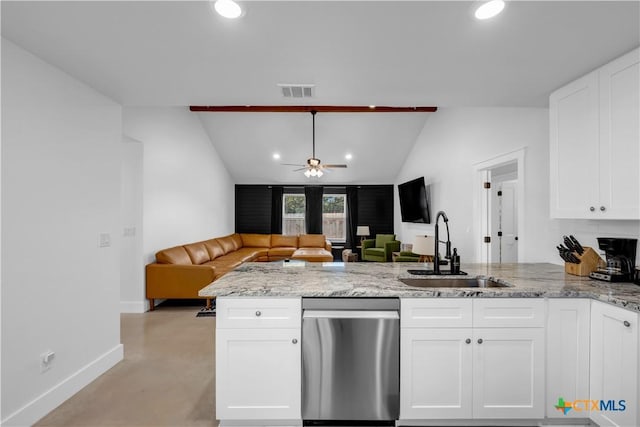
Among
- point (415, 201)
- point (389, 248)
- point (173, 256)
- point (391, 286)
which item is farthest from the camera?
point (389, 248)

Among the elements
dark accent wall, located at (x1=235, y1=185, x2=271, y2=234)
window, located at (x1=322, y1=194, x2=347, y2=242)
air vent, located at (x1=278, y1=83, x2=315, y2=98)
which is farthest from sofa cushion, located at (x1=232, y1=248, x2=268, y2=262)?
air vent, located at (x1=278, y1=83, x2=315, y2=98)

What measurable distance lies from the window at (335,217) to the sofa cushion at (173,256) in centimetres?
487

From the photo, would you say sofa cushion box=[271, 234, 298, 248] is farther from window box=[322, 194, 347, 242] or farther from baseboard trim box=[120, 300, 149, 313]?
baseboard trim box=[120, 300, 149, 313]

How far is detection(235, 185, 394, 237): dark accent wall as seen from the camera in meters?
8.92

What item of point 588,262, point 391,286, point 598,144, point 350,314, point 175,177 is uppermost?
point 175,177

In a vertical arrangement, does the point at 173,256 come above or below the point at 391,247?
above

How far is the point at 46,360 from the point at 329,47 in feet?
8.60

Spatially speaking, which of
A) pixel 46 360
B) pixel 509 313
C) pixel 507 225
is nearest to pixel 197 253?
pixel 46 360

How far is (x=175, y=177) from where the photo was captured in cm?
516

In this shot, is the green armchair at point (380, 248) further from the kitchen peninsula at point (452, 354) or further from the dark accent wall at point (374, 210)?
the kitchen peninsula at point (452, 354)

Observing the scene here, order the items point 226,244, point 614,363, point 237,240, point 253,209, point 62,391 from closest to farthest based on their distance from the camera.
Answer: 1. point 614,363
2. point 62,391
3. point 226,244
4. point 237,240
5. point 253,209

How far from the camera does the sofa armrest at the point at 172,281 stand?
4207 mm

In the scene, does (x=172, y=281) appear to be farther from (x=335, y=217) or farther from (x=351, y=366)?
(x=335, y=217)

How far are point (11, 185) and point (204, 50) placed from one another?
1.34 metres
